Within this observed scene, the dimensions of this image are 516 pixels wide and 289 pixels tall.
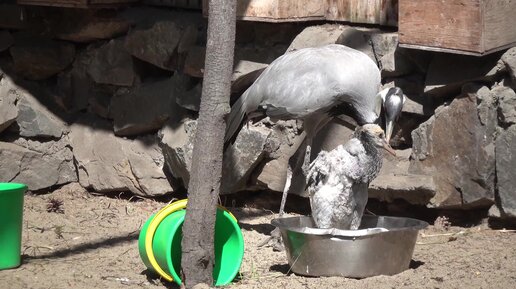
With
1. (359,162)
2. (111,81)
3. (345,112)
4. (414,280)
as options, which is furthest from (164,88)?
(414,280)

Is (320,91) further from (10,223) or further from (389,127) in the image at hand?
(10,223)

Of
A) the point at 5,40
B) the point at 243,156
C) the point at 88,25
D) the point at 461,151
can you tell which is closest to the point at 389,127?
the point at 461,151

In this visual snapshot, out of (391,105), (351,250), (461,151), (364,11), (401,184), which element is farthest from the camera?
(364,11)

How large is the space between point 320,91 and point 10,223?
1911 mm

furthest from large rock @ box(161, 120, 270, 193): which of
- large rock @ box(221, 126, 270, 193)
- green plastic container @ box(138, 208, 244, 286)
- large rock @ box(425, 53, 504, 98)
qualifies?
green plastic container @ box(138, 208, 244, 286)

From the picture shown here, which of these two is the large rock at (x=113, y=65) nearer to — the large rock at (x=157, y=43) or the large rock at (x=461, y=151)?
the large rock at (x=157, y=43)

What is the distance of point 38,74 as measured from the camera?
730 cm

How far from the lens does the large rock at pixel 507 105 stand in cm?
543

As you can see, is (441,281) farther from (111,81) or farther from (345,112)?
(111,81)

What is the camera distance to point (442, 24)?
538cm

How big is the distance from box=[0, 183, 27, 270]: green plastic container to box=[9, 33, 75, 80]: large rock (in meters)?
2.32

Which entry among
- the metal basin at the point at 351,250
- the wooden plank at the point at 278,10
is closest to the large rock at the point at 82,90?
the wooden plank at the point at 278,10

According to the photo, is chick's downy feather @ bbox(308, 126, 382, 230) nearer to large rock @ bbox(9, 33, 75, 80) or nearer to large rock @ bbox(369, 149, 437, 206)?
large rock @ bbox(369, 149, 437, 206)

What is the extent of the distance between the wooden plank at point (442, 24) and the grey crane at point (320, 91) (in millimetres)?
323
